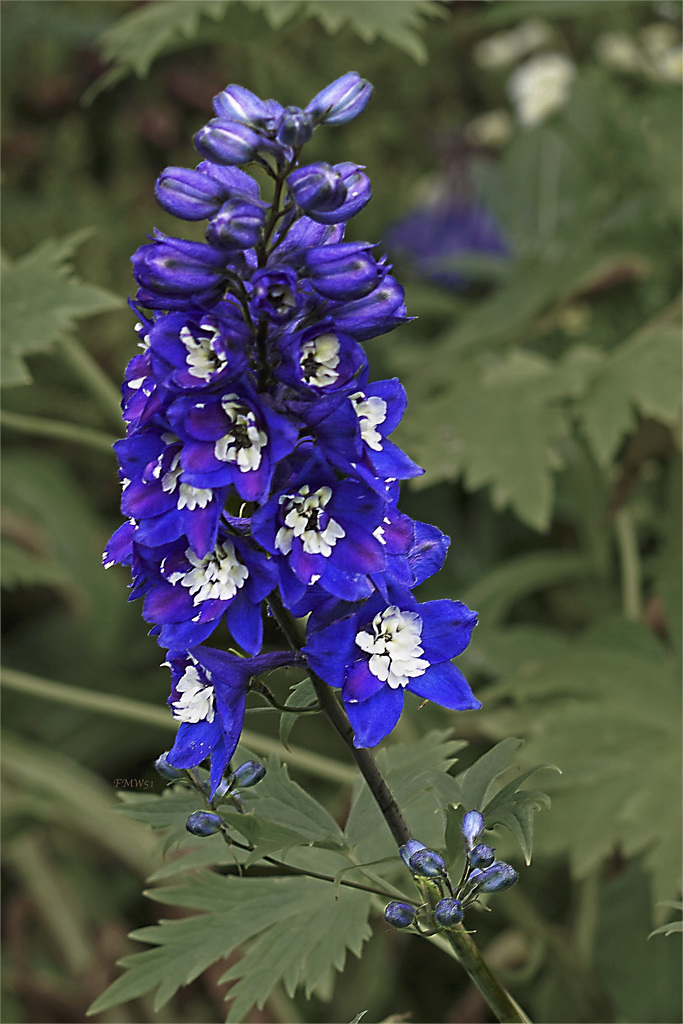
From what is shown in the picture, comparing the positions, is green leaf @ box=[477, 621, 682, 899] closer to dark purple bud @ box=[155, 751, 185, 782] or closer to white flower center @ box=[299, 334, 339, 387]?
dark purple bud @ box=[155, 751, 185, 782]

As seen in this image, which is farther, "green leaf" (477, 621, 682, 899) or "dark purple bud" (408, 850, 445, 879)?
"green leaf" (477, 621, 682, 899)

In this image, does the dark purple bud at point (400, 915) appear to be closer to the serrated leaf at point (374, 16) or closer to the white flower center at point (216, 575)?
the white flower center at point (216, 575)

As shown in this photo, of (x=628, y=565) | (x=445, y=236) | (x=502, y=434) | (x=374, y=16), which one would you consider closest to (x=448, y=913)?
(x=502, y=434)

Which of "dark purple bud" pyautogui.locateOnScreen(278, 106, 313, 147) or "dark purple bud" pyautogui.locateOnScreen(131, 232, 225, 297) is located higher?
"dark purple bud" pyautogui.locateOnScreen(278, 106, 313, 147)

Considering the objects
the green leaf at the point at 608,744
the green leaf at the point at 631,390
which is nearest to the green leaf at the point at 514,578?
the green leaf at the point at 608,744

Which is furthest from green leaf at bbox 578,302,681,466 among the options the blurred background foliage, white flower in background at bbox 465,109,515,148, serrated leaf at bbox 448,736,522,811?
white flower in background at bbox 465,109,515,148

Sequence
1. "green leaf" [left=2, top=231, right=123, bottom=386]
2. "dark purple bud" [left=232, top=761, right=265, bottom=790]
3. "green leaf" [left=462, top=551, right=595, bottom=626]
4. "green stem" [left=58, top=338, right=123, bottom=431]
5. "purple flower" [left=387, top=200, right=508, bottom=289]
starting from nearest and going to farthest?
"dark purple bud" [left=232, top=761, right=265, bottom=790] → "green leaf" [left=2, top=231, right=123, bottom=386] → "green stem" [left=58, top=338, right=123, bottom=431] → "green leaf" [left=462, top=551, right=595, bottom=626] → "purple flower" [left=387, top=200, right=508, bottom=289]

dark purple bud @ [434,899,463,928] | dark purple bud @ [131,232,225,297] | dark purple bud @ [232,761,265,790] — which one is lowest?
dark purple bud @ [434,899,463,928]
